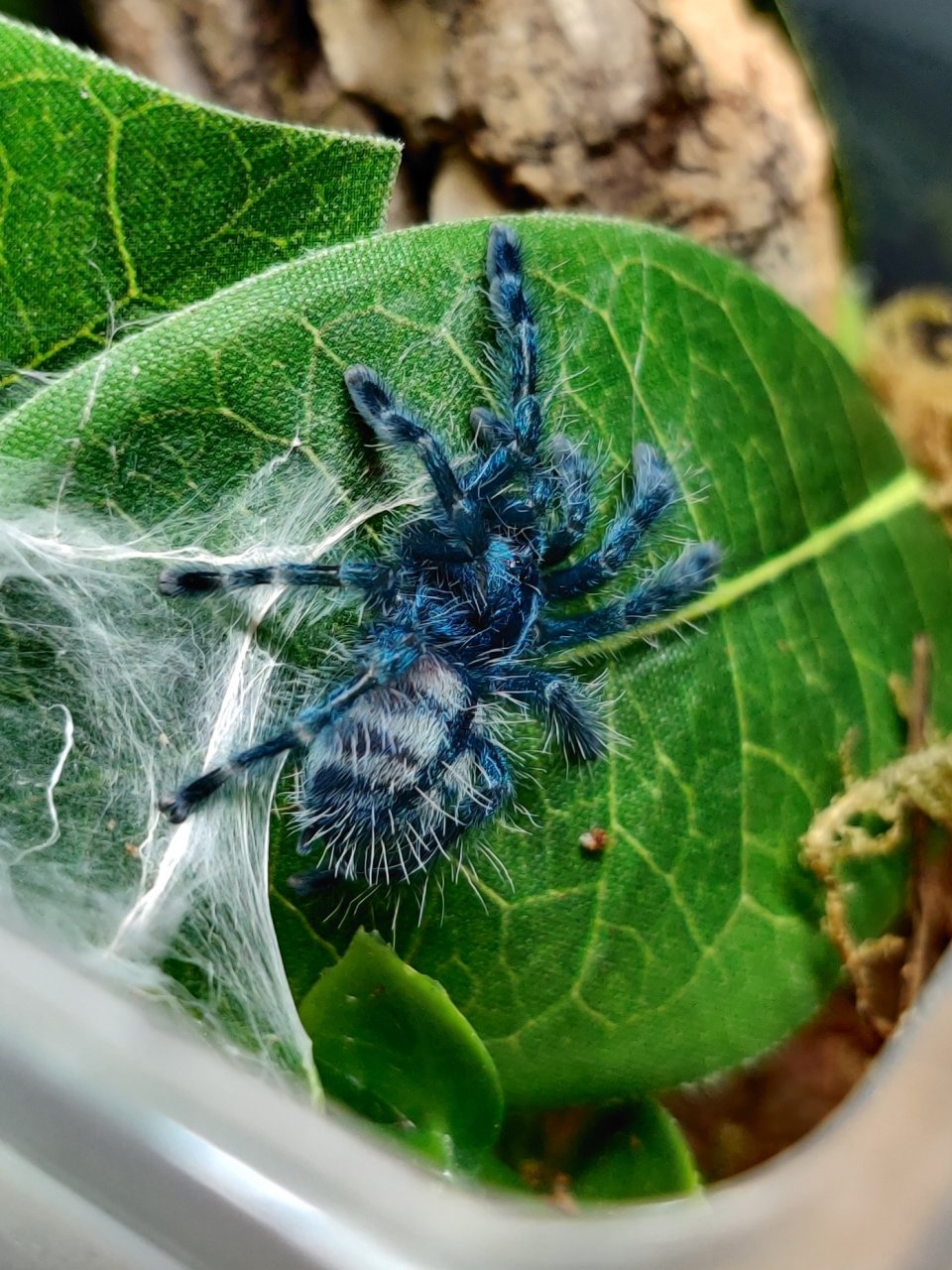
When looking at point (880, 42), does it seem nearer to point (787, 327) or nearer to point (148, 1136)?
point (787, 327)

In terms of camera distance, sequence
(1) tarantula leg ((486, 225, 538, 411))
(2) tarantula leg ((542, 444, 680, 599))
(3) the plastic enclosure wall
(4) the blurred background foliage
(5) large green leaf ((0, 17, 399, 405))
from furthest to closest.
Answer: (4) the blurred background foliage → (2) tarantula leg ((542, 444, 680, 599)) → (1) tarantula leg ((486, 225, 538, 411)) → (5) large green leaf ((0, 17, 399, 405)) → (3) the plastic enclosure wall

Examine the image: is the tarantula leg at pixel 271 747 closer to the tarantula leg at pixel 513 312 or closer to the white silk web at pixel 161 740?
the white silk web at pixel 161 740

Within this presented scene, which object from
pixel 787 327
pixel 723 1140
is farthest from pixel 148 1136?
pixel 787 327

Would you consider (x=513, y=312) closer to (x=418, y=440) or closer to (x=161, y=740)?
(x=418, y=440)

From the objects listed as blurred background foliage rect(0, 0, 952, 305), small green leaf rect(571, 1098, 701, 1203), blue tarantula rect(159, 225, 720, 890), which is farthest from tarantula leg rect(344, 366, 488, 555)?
blurred background foliage rect(0, 0, 952, 305)

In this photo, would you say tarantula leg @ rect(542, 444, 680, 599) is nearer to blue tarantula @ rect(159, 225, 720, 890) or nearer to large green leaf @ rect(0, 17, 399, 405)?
blue tarantula @ rect(159, 225, 720, 890)

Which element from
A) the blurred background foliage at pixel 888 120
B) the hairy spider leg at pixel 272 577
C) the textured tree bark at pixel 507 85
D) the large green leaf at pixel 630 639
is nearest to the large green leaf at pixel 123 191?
the large green leaf at pixel 630 639

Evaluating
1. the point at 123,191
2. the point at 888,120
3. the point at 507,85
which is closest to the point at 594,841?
the point at 123,191

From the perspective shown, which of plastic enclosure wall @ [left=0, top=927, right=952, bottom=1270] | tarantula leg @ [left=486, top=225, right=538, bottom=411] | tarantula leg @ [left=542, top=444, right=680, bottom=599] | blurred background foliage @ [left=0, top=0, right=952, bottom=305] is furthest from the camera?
blurred background foliage @ [left=0, top=0, right=952, bottom=305]
